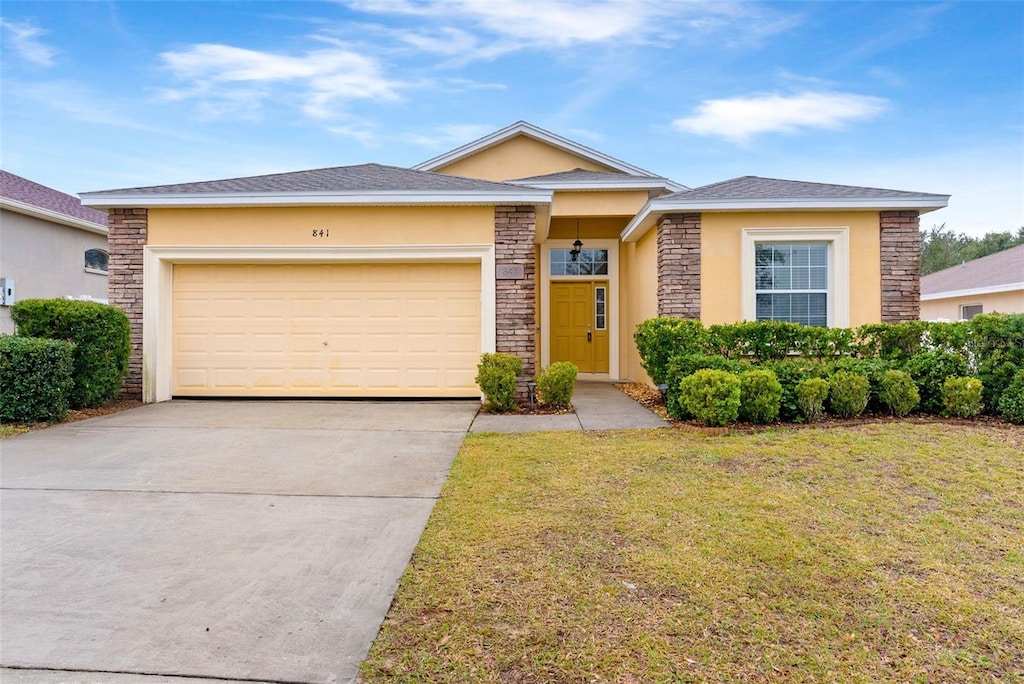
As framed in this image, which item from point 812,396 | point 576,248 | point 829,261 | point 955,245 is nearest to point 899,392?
point 812,396

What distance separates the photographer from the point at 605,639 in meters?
2.47

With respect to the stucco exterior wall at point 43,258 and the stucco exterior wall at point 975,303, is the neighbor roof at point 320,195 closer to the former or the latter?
the stucco exterior wall at point 43,258

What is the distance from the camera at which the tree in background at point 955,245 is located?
3584 cm

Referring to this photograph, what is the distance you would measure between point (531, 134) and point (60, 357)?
11180 mm

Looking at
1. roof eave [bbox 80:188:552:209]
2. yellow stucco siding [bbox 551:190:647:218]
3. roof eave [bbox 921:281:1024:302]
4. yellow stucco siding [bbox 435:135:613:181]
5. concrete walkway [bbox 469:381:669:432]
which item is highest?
yellow stucco siding [bbox 435:135:613:181]

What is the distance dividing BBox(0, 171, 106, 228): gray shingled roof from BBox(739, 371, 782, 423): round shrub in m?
16.4

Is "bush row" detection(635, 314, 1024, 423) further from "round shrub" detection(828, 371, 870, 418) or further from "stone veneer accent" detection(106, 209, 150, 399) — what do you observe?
"stone veneer accent" detection(106, 209, 150, 399)

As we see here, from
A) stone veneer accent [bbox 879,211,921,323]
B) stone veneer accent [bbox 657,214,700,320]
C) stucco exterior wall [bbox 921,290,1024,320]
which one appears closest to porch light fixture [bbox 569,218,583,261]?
stone veneer accent [bbox 657,214,700,320]

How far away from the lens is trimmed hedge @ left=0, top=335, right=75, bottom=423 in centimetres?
705

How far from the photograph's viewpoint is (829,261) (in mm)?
9672

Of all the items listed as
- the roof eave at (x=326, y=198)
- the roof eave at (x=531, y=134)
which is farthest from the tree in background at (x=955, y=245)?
the roof eave at (x=326, y=198)

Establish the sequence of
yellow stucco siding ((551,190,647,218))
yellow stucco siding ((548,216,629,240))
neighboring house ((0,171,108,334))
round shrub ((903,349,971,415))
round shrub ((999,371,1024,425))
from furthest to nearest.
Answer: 1. neighboring house ((0,171,108,334))
2. yellow stucco siding ((548,216,629,240))
3. yellow stucco siding ((551,190,647,218))
4. round shrub ((903,349,971,415))
5. round shrub ((999,371,1024,425))

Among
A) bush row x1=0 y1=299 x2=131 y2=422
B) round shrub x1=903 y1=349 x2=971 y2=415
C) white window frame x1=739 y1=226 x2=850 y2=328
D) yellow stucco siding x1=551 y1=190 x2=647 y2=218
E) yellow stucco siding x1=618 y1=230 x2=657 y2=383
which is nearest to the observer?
bush row x1=0 y1=299 x2=131 y2=422

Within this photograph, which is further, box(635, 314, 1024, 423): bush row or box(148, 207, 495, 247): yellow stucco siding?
box(148, 207, 495, 247): yellow stucco siding
